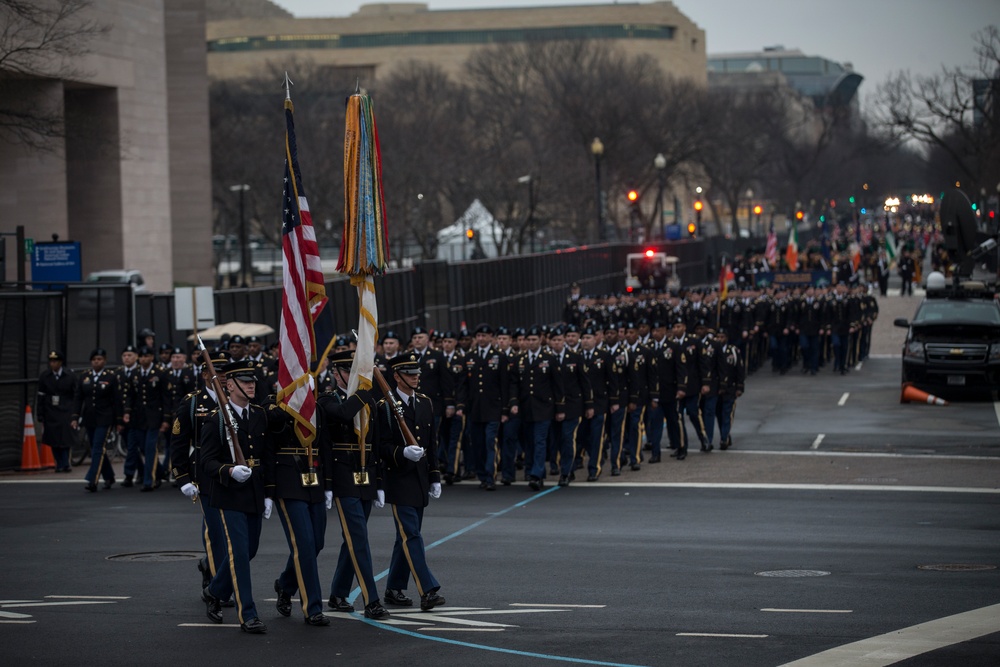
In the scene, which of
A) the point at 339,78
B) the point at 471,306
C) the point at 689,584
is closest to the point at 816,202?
the point at 339,78

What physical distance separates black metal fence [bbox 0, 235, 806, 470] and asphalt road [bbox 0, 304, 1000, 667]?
89.4 inches

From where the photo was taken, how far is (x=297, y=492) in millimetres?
11094

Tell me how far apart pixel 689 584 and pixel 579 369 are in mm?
7288

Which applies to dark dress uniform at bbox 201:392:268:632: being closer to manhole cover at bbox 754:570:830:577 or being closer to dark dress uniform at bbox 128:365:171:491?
manhole cover at bbox 754:570:830:577

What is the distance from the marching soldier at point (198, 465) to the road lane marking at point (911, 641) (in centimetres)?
453

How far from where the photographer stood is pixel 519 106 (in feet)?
267

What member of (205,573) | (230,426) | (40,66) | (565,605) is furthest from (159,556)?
(40,66)

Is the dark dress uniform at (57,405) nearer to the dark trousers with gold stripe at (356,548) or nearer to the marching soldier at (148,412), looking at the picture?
the marching soldier at (148,412)

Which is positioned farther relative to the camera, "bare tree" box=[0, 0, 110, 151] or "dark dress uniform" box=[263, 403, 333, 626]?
"bare tree" box=[0, 0, 110, 151]

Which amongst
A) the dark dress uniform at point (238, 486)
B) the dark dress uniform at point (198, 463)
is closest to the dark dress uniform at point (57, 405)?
the dark dress uniform at point (198, 463)

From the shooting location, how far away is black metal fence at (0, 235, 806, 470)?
76.3 feet

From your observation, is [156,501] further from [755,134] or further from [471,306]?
[755,134]

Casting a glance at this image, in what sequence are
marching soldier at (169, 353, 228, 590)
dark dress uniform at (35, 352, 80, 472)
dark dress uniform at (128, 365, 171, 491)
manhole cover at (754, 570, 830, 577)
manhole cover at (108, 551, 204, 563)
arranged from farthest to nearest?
dark dress uniform at (35, 352, 80, 472)
dark dress uniform at (128, 365, 171, 491)
manhole cover at (108, 551, 204, 563)
manhole cover at (754, 570, 830, 577)
marching soldier at (169, 353, 228, 590)

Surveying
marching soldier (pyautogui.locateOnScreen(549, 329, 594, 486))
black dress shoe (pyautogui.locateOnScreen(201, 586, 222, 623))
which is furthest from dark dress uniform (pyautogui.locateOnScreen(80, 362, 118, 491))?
black dress shoe (pyautogui.locateOnScreen(201, 586, 222, 623))
